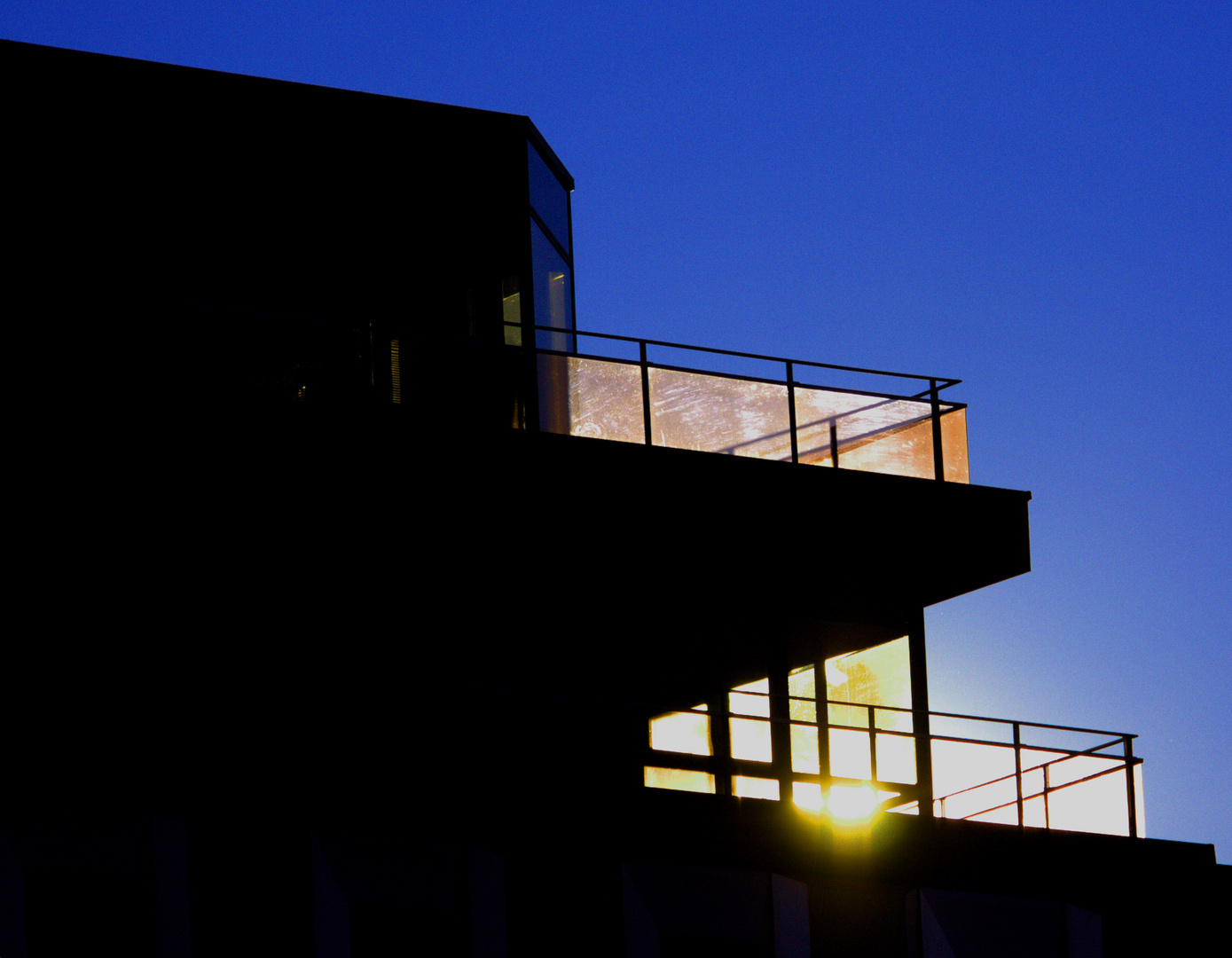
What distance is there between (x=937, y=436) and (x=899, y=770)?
348 cm

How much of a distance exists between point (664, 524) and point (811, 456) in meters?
1.79

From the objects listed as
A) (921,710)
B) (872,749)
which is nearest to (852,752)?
(872,749)

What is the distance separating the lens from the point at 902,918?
16.6 metres

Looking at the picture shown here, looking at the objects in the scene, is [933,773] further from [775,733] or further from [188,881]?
[188,881]

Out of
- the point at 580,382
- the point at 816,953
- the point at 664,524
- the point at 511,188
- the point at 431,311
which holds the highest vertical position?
the point at 511,188

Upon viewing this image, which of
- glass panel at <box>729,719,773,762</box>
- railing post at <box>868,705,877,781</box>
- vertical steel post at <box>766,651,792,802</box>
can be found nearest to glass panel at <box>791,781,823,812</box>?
vertical steel post at <box>766,651,792,802</box>

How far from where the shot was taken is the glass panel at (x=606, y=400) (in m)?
17.8

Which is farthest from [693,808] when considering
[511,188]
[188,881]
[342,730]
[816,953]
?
[511,188]

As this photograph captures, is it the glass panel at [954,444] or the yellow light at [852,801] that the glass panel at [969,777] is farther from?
the glass panel at [954,444]

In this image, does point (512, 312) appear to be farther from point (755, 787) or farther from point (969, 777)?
point (969, 777)

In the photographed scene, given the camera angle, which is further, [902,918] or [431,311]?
[431,311]

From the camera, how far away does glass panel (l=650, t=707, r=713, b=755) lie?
1870cm

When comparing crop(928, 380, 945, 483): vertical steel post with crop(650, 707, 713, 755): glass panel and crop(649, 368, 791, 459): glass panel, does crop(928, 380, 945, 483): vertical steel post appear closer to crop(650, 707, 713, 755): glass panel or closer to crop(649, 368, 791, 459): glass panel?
crop(649, 368, 791, 459): glass panel

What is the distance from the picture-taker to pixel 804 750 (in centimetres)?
1828
